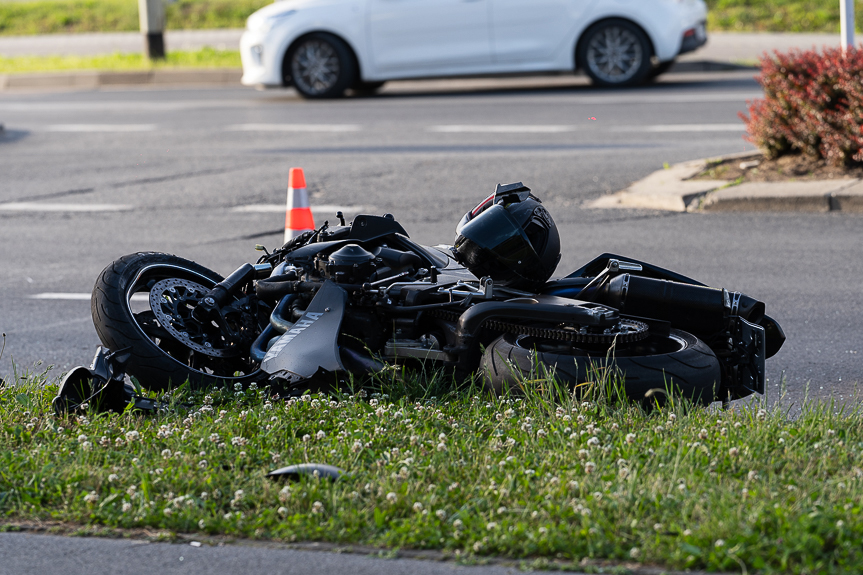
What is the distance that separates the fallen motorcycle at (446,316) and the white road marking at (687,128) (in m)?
8.29

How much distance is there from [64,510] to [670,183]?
287 inches

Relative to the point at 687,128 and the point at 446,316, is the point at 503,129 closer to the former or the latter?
the point at 687,128

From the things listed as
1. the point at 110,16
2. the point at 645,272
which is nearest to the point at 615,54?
the point at 645,272

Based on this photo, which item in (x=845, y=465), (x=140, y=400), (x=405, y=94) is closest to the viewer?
(x=845, y=465)

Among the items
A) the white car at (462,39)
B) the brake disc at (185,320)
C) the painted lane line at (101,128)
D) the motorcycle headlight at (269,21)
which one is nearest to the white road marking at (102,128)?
the painted lane line at (101,128)

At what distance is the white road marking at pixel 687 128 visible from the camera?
12.7 m

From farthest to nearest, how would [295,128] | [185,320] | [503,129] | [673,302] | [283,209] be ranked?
[295,128] < [503,129] < [283,209] < [185,320] < [673,302]

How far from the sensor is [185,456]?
12.8 feet

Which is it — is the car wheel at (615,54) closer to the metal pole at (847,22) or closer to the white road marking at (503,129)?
the white road marking at (503,129)

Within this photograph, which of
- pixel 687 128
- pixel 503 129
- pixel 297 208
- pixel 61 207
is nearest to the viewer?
pixel 297 208

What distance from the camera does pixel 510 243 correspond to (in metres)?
4.47

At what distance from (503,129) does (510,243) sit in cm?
911

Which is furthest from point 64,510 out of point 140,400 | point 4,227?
point 4,227

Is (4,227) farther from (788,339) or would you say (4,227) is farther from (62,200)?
(788,339)
